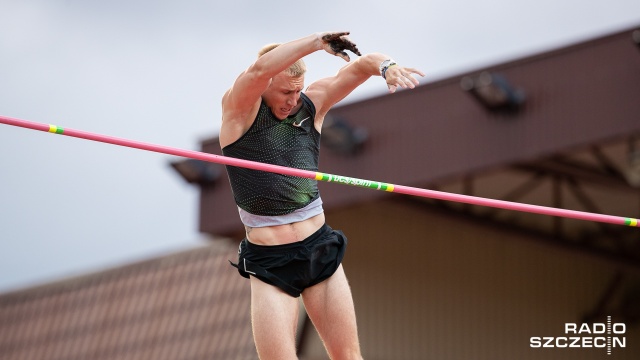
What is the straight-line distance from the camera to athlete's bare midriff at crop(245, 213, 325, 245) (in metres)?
7.12

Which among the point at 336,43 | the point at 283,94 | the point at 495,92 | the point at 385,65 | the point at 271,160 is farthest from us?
the point at 495,92

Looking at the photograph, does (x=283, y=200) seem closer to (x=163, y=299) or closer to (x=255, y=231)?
(x=255, y=231)

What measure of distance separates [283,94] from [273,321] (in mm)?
1297

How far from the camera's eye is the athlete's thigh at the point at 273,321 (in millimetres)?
6852

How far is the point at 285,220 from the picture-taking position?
7.11m

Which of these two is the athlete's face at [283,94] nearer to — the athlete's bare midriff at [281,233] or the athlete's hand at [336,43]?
the athlete's hand at [336,43]

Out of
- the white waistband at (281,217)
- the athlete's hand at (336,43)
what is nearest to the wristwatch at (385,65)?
the athlete's hand at (336,43)

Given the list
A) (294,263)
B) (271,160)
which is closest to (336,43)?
(271,160)

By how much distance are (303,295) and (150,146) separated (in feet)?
4.13

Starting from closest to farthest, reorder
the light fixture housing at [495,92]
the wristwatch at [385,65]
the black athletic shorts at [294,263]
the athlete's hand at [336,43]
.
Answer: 1. the athlete's hand at [336,43]
2. the wristwatch at [385,65]
3. the black athletic shorts at [294,263]
4. the light fixture housing at [495,92]

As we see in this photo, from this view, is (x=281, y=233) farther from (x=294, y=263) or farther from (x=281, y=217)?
(x=294, y=263)

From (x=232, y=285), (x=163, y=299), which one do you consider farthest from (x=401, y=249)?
(x=163, y=299)

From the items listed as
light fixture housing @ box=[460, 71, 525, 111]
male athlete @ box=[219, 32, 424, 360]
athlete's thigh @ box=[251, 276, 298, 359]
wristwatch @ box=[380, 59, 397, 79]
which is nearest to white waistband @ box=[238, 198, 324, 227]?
male athlete @ box=[219, 32, 424, 360]

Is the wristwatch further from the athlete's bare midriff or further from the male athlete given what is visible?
the athlete's bare midriff
